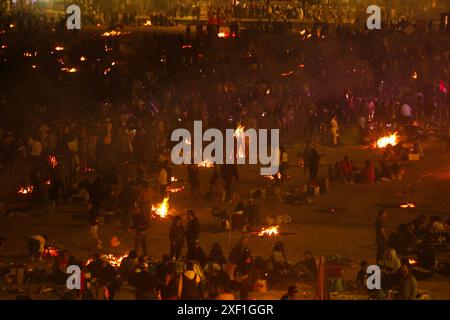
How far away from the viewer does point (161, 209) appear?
18109mm

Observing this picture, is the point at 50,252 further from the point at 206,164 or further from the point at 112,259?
the point at 206,164

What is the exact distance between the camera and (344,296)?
13164 millimetres

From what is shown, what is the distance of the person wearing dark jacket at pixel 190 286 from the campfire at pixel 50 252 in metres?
3.16

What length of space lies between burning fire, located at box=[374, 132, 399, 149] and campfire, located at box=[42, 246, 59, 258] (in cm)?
1083

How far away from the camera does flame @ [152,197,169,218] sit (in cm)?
1783

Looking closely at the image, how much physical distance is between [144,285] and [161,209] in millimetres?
5551

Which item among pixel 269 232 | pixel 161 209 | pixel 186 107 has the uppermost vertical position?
pixel 186 107

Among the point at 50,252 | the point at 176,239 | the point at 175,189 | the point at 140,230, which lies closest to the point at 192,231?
the point at 176,239

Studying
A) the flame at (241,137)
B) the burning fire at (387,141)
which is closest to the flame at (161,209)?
the flame at (241,137)

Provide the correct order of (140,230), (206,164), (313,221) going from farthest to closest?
(206,164), (313,221), (140,230)

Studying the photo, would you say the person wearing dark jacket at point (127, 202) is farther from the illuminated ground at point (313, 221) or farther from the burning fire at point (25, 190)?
the burning fire at point (25, 190)

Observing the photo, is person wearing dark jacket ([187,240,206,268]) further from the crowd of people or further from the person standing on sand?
the person standing on sand

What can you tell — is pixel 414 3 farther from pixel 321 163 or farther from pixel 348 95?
pixel 321 163

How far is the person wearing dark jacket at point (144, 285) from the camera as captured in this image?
1254cm
